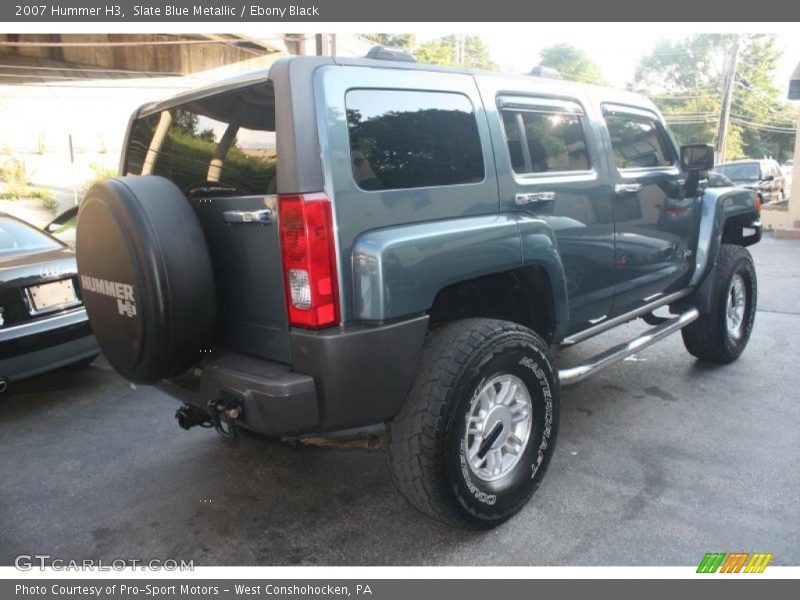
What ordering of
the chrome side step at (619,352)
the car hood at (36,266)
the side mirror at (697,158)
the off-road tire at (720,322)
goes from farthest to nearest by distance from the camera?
the off-road tire at (720,322)
the side mirror at (697,158)
the car hood at (36,266)
the chrome side step at (619,352)

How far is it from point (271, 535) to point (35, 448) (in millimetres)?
1899

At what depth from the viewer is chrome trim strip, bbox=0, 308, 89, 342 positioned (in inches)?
151

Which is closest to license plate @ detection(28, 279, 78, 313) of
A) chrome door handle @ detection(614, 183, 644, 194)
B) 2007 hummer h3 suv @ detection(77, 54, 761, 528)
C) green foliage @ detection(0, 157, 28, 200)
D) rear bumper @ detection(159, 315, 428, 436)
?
2007 hummer h3 suv @ detection(77, 54, 761, 528)

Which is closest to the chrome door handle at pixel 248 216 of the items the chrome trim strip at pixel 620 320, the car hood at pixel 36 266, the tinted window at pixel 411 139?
the tinted window at pixel 411 139

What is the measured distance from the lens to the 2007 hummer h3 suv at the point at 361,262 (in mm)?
2215

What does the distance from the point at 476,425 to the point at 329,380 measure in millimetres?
794

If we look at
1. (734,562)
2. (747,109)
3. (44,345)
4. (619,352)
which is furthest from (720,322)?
(747,109)

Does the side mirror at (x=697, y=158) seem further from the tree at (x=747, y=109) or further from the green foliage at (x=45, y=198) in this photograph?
the tree at (x=747, y=109)

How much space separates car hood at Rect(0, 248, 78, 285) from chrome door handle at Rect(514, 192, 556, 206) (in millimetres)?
2843

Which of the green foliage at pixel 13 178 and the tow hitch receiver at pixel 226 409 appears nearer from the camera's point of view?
the tow hitch receiver at pixel 226 409

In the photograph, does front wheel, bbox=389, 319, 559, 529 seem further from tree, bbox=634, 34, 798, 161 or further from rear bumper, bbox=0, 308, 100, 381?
tree, bbox=634, 34, 798, 161

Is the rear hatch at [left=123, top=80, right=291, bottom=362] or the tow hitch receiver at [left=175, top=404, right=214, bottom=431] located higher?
the rear hatch at [left=123, top=80, right=291, bottom=362]

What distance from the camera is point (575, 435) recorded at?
11.9ft

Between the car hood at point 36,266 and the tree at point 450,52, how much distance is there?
739 inches
